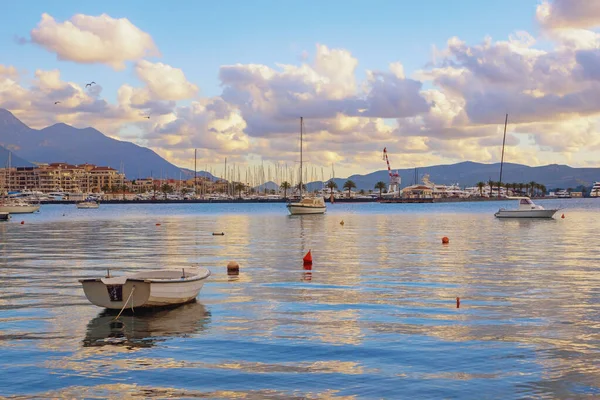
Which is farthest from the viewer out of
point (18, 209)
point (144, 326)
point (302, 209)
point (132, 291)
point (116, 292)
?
point (18, 209)

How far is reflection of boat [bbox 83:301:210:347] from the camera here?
71.6 ft

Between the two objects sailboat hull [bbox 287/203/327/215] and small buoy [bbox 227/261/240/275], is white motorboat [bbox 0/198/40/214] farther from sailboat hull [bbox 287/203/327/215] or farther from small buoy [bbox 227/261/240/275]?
small buoy [bbox 227/261/240/275]

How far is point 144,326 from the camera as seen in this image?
23.9 meters

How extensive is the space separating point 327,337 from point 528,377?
668 cm

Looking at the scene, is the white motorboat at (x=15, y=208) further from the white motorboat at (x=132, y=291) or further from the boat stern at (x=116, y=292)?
the boat stern at (x=116, y=292)

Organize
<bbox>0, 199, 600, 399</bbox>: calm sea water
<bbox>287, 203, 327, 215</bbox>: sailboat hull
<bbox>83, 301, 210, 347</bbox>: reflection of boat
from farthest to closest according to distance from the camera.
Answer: <bbox>287, 203, 327, 215</bbox>: sailboat hull < <bbox>83, 301, 210, 347</bbox>: reflection of boat < <bbox>0, 199, 600, 399</bbox>: calm sea water

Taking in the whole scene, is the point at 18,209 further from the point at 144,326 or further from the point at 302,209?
the point at 144,326

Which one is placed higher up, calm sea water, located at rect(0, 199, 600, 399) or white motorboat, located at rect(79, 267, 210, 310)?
white motorboat, located at rect(79, 267, 210, 310)

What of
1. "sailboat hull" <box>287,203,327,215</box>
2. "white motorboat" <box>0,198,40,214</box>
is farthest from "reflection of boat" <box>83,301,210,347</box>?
"white motorboat" <box>0,198,40,214</box>

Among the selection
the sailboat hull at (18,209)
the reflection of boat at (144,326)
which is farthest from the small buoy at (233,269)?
the sailboat hull at (18,209)

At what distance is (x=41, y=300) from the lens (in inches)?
1157

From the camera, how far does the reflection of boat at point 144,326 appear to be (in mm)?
21812

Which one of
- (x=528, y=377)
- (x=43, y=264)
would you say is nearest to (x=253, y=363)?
(x=528, y=377)

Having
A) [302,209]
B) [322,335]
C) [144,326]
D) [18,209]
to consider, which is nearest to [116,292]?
[144,326]
